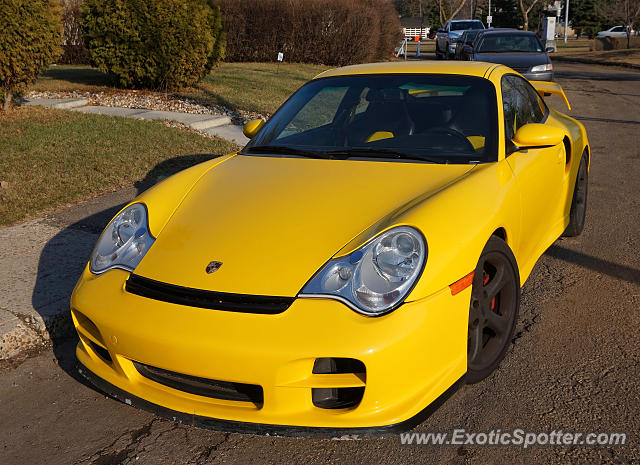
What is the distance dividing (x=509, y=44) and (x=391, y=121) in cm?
1321

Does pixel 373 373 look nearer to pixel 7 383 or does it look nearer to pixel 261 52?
pixel 7 383

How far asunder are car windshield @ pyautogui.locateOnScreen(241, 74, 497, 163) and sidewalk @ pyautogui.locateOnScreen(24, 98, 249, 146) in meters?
5.01

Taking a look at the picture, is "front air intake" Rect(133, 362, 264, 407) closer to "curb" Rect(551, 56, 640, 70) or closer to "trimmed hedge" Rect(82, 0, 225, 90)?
"trimmed hedge" Rect(82, 0, 225, 90)

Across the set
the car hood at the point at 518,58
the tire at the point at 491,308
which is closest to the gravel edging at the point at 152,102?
the car hood at the point at 518,58

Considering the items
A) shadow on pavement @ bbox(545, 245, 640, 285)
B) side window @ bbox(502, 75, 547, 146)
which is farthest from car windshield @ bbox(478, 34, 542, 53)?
shadow on pavement @ bbox(545, 245, 640, 285)

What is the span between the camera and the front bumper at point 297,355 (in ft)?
8.41

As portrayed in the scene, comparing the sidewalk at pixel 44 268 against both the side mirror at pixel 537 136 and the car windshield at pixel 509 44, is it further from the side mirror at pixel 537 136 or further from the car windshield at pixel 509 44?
the car windshield at pixel 509 44

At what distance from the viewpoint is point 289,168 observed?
12.5ft

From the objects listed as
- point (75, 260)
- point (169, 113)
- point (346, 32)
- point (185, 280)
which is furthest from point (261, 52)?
point (185, 280)

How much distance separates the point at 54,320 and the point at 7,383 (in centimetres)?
56

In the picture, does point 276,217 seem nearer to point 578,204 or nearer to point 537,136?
point 537,136

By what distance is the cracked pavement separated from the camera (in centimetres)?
286

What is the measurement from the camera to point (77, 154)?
782 centimetres

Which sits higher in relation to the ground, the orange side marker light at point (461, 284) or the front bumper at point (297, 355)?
the orange side marker light at point (461, 284)
